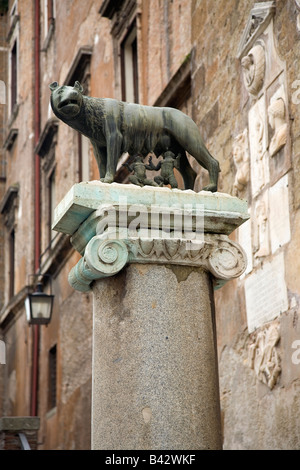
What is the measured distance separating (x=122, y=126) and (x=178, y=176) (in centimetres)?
483

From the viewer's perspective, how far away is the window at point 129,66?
13.2 m

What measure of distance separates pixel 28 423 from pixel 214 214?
6.41 m

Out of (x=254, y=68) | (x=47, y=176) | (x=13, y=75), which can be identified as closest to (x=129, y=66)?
(x=47, y=176)

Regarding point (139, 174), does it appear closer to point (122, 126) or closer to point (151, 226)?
point (122, 126)

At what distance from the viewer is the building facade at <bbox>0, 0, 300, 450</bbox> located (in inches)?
293

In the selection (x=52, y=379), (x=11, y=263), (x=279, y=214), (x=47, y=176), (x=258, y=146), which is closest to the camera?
(x=279, y=214)

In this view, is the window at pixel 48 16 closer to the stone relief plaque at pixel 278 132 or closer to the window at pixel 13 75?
the window at pixel 13 75

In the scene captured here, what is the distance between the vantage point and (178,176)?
10.1m

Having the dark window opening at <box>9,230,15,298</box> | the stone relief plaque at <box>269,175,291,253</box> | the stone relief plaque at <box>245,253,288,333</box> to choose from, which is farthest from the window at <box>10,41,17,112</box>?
the stone relief plaque at <box>269,175,291,253</box>

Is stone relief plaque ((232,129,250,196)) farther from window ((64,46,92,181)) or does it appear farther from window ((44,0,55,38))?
window ((44,0,55,38))

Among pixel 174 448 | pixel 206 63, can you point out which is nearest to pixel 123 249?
pixel 174 448

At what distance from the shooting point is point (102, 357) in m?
4.78

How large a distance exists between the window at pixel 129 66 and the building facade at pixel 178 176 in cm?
2

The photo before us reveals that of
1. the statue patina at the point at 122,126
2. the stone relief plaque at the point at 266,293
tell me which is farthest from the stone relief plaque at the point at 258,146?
the statue patina at the point at 122,126
